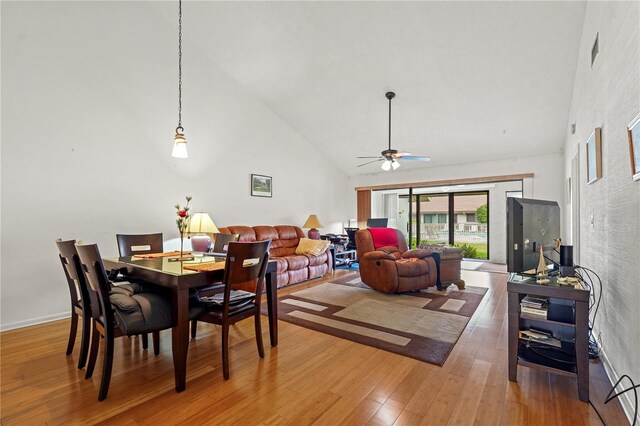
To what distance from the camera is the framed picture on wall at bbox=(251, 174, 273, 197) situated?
5.73 m

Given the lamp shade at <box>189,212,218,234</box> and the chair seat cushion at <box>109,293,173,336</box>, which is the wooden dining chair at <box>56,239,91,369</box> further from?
the lamp shade at <box>189,212,218,234</box>

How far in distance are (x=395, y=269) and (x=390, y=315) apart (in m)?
0.93

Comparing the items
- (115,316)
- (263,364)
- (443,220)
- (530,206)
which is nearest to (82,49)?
(115,316)

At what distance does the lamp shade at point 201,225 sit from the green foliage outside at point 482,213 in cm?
692

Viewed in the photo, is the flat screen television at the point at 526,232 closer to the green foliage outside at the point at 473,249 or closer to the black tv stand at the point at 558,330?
the black tv stand at the point at 558,330

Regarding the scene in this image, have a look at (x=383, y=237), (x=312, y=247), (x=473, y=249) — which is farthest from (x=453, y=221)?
(x=312, y=247)

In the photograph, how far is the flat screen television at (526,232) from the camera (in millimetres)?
1992

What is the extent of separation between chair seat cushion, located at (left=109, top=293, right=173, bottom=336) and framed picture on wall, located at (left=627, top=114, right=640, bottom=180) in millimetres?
2810

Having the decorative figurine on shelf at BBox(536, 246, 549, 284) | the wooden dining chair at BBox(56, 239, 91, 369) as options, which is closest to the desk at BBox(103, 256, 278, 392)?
the wooden dining chair at BBox(56, 239, 91, 369)

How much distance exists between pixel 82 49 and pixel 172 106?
114 centimetres

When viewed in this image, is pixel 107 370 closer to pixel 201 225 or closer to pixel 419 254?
pixel 201 225

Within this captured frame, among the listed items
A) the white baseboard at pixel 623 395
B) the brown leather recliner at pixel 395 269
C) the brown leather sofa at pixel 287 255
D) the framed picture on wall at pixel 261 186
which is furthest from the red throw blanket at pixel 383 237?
the white baseboard at pixel 623 395

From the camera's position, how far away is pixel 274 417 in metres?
1.68

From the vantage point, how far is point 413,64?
14.0 ft
